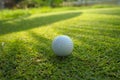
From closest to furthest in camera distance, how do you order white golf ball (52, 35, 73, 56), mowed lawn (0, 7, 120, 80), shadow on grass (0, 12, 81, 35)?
mowed lawn (0, 7, 120, 80) < white golf ball (52, 35, 73, 56) < shadow on grass (0, 12, 81, 35)

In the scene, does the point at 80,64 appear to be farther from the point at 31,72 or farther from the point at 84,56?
the point at 31,72

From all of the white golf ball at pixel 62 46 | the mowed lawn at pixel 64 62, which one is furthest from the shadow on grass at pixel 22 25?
the white golf ball at pixel 62 46

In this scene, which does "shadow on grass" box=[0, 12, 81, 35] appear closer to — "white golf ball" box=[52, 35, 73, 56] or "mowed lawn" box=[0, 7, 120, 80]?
"mowed lawn" box=[0, 7, 120, 80]

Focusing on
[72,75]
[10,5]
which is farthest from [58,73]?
[10,5]

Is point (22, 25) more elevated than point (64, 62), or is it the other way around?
point (64, 62)

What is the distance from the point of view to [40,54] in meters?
5.21

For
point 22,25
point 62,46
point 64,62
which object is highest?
point 62,46

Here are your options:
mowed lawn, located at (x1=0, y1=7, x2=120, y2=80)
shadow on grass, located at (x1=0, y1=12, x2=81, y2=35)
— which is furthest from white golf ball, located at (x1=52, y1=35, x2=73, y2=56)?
shadow on grass, located at (x1=0, y1=12, x2=81, y2=35)

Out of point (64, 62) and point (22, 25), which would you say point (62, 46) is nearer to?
point (64, 62)

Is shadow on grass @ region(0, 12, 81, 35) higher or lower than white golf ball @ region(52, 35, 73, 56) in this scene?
lower

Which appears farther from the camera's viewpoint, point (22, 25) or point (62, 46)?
point (22, 25)

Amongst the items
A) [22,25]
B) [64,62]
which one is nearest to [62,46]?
[64,62]

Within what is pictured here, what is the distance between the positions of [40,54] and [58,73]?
1280mm

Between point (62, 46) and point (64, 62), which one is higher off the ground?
point (62, 46)
